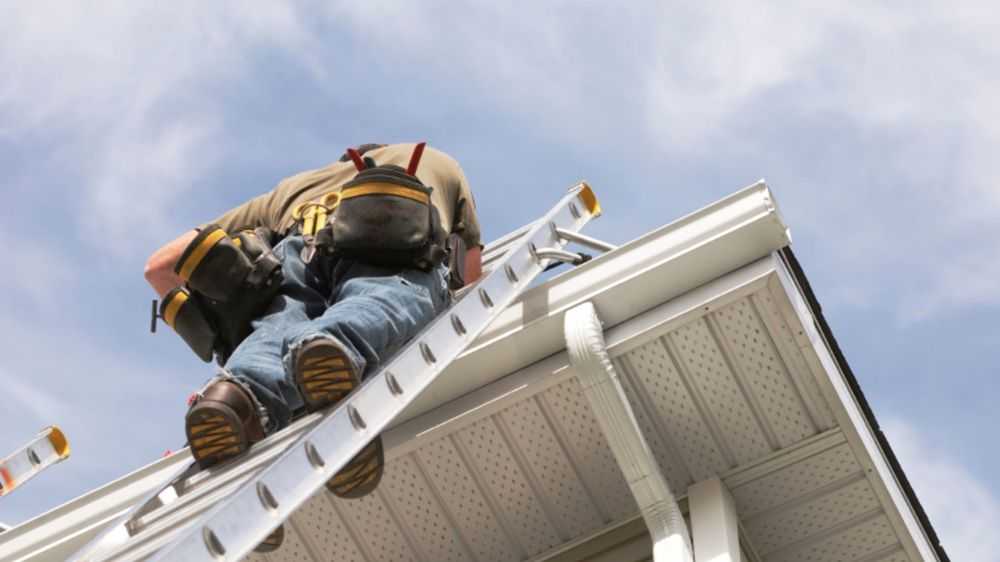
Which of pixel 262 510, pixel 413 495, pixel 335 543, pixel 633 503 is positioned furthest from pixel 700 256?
pixel 262 510

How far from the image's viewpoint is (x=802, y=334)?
4727 millimetres

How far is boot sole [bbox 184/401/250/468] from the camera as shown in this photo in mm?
3791

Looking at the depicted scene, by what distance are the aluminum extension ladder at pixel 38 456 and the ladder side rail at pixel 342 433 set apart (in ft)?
6.76

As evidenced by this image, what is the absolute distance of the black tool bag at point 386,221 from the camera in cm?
448

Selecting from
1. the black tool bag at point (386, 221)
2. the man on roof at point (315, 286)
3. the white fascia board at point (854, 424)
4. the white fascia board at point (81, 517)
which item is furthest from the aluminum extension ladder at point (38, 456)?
the white fascia board at point (854, 424)

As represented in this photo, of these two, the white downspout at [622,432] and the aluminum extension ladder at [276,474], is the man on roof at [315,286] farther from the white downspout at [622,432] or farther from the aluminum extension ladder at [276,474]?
the white downspout at [622,432]

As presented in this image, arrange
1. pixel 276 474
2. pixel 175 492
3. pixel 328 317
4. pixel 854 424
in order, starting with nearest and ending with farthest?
pixel 276 474 < pixel 175 492 < pixel 328 317 < pixel 854 424

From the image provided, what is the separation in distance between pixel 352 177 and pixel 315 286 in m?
0.66

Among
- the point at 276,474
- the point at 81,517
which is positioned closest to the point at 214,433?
the point at 276,474

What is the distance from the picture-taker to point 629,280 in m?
4.91

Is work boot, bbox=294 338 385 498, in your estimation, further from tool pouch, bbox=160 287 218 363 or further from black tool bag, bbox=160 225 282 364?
tool pouch, bbox=160 287 218 363

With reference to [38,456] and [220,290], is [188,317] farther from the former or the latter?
[38,456]

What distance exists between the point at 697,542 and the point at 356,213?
1506 mm

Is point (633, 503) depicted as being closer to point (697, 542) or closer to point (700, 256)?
point (697, 542)
